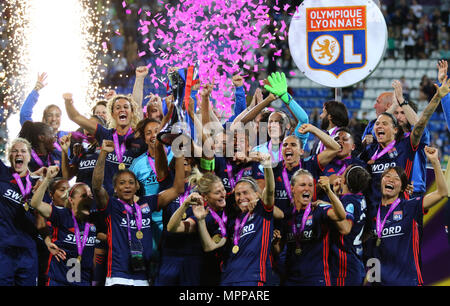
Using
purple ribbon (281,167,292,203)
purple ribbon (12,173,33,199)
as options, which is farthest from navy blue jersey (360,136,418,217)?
purple ribbon (12,173,33,199)

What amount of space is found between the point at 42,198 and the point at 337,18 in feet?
10.1

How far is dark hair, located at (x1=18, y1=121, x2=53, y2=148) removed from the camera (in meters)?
6.78

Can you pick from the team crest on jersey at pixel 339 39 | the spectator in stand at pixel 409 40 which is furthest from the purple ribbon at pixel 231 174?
the spectator in stand at pixel 409 40

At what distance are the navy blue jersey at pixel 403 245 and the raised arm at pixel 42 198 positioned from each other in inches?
97.3

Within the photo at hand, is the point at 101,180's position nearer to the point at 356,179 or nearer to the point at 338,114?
the point at 356,179

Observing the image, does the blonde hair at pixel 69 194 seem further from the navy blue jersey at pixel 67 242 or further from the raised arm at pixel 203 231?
the raised arm at pixel 203 231

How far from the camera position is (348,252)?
18.4 ft

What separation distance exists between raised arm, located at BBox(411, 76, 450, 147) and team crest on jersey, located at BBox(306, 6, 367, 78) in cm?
98

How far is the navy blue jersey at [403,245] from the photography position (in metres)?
5.56

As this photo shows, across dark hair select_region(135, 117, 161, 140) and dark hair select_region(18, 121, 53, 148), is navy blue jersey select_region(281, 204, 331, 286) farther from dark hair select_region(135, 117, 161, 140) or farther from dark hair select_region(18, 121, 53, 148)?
dark hair select_region(18, 121, 53, 148)

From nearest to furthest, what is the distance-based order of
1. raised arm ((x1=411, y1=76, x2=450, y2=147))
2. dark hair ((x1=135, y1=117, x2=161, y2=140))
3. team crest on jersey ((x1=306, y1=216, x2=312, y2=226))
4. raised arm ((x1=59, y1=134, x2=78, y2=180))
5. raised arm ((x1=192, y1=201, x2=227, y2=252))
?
raised arm ((x1=192, y1=201, x2=227, y2=252))
team crest on jersey ((x1=306, y1=216, x2=312, y2=226))
raised arm ((x1=411, y1=76, x2=450, y2=147))
dark hair ((x1=135, y1=117, x2=161, y2=140))
raised arm ((x1=59, y1=134, x2=78, y2=180))

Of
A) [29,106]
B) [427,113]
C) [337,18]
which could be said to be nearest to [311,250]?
[427,113]
